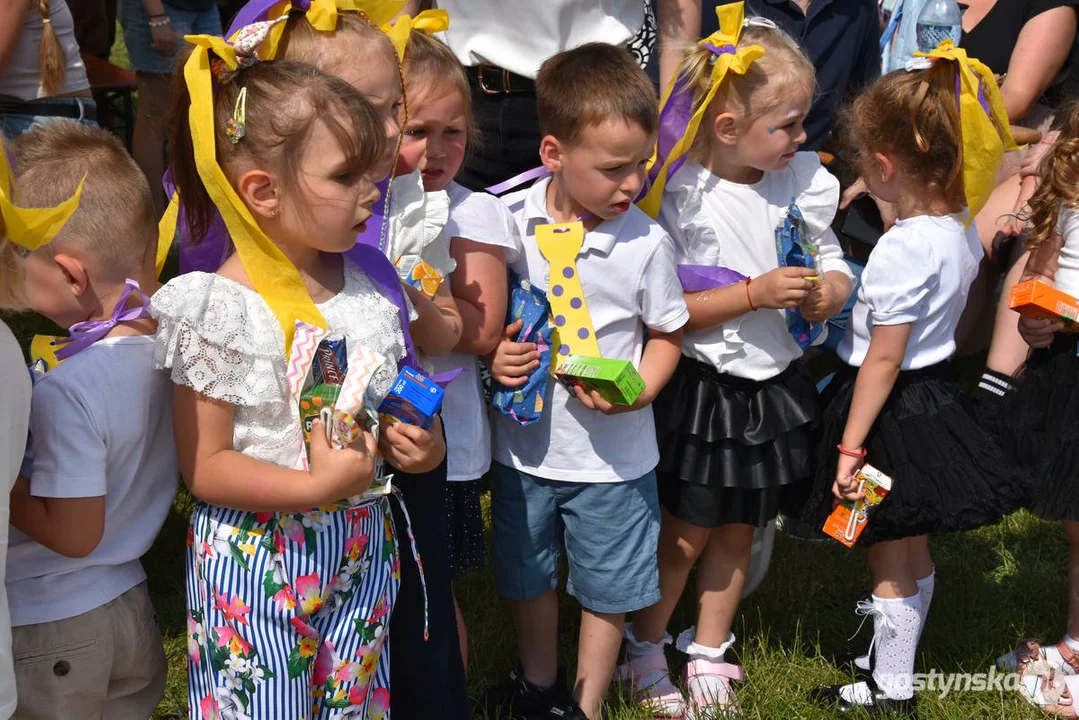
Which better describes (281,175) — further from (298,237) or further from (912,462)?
(912,462)

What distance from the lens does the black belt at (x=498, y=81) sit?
10.6ft

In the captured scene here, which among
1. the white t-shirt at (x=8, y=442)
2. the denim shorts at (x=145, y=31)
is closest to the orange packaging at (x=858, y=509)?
the white t-shirt at (x=8, y=442)

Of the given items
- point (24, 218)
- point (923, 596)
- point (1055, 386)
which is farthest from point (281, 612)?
point (1055, 386)

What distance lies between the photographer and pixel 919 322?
3.00 m

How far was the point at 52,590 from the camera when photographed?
214cm

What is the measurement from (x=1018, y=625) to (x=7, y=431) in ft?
9.81

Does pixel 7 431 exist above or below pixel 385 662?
above

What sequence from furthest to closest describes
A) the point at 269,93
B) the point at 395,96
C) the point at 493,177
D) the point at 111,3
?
the point at 111,3 → the point at 493,177 → the point at 395,96 → the point at 269,93

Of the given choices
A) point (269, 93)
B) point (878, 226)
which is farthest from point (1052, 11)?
point (269, 93)

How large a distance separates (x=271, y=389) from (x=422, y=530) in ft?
1.93

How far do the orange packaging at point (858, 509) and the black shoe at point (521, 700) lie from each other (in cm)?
83

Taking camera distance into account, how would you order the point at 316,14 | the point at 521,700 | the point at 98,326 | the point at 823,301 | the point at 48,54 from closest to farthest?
the point at 98,326
the point at 316,14
the point at 823,301
the point at 521,700
the point at 48,54

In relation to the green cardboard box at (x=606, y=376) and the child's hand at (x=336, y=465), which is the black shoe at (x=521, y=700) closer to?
the green cardboard box at (x=606, y=376)

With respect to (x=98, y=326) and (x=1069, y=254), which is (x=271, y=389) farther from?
(x=1069, y=254)
